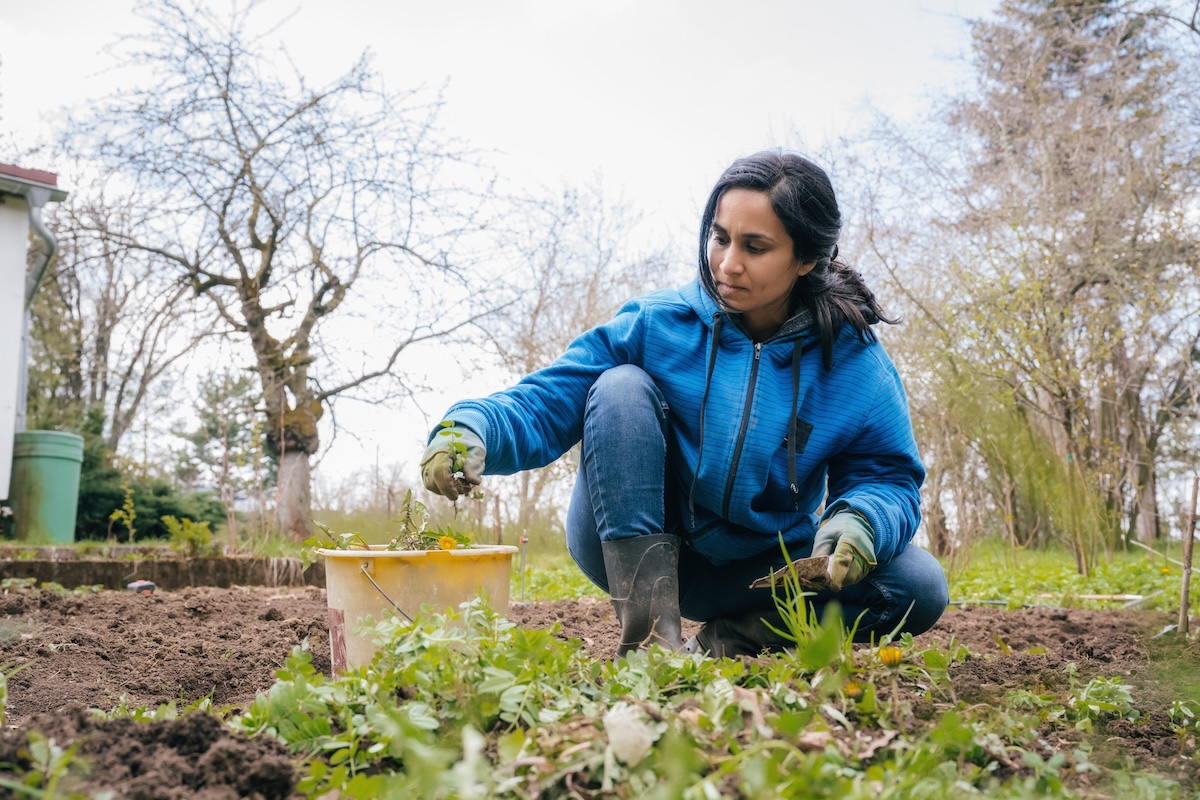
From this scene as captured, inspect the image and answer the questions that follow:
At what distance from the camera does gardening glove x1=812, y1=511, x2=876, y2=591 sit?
1.55 metres

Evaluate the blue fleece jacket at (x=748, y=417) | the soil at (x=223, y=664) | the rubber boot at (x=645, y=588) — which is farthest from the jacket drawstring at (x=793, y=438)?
the soil at (x=223, y=664)

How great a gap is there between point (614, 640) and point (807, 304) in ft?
3.58

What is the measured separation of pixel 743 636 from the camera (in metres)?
1.98

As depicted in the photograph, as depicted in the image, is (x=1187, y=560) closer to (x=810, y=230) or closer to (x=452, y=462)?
(x=810, y=230)

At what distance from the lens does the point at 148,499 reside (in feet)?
26.8

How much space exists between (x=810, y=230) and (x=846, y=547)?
71 centimetres

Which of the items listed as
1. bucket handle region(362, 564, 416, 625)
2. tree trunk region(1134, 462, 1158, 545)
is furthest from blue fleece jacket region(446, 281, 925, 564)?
tree trunk region(1134, 462, 1158, 545)

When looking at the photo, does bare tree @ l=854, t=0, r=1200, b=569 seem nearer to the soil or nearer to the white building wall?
the soil

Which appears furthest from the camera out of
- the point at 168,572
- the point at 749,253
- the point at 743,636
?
the point at 168,572

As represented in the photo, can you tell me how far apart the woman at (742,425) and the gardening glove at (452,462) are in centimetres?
14

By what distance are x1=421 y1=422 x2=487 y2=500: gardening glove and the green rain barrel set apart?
22.2 feet

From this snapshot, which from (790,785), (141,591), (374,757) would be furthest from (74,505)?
(790,785)

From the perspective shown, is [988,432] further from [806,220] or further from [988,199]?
[988,199]

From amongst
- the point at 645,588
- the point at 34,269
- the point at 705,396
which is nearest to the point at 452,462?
the point at 645,588
